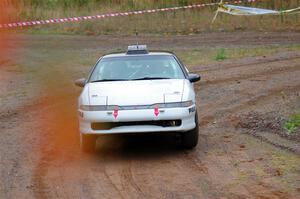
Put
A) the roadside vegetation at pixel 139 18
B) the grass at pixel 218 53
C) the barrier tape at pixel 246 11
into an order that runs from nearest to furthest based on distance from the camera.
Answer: the grass at pixel 218 53 → the roadside vegetation at pixel 139 18 → the barrier tape at pixel 246 11

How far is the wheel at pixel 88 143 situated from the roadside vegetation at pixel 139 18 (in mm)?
22166

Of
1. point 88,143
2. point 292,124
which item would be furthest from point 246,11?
point 88,143

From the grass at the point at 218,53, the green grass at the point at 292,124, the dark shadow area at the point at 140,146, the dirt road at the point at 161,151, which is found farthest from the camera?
the grass at the point at 218,53

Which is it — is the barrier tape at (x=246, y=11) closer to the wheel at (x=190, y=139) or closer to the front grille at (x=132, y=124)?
the wheel at (x=190, y=139)

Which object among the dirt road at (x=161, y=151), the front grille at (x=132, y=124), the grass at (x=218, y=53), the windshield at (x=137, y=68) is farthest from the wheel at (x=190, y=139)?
the grass at (x=218, y=53)

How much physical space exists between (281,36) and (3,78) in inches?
510

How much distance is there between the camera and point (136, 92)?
10.5 m

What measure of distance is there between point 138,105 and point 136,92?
16.0 inches

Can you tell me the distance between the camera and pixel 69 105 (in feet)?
51.9

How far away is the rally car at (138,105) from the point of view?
1010 cm

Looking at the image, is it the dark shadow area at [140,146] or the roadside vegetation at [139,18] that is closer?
the dark shadow area at [140,146]

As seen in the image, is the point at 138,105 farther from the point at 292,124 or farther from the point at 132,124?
the point at 292,124

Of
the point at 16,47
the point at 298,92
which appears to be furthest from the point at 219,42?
the point at 298,92

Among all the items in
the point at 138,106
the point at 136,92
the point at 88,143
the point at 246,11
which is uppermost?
the point at 136,92
